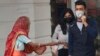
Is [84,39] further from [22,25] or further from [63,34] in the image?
[63,34]

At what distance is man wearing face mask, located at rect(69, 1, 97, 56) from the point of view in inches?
298

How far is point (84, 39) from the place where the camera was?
7.56 m

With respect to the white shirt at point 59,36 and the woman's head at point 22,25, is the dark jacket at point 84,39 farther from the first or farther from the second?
the white shirt at point 59,36

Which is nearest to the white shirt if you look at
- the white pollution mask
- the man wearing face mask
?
the man wearing face mask

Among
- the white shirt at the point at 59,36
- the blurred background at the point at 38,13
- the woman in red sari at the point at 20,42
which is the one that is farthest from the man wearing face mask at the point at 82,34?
the blurred background at the point at 38,13

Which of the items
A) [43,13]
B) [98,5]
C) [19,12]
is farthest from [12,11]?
[98,5]

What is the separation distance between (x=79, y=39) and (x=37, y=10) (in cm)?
322

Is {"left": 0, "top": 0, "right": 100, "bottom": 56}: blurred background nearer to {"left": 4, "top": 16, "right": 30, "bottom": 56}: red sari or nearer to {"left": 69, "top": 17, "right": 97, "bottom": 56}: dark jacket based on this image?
{"left": 69, "top": 17, "right": 97, "bottom": 56}: dark jacket

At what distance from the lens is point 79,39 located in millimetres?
7602

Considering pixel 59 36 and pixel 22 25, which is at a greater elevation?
pixel 22 25

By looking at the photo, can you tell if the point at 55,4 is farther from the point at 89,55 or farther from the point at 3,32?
the point at 89,55

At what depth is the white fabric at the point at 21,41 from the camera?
7.13 meters

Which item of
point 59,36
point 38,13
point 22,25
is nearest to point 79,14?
point 22,25

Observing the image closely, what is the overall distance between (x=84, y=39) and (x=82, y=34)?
0.09 metres
